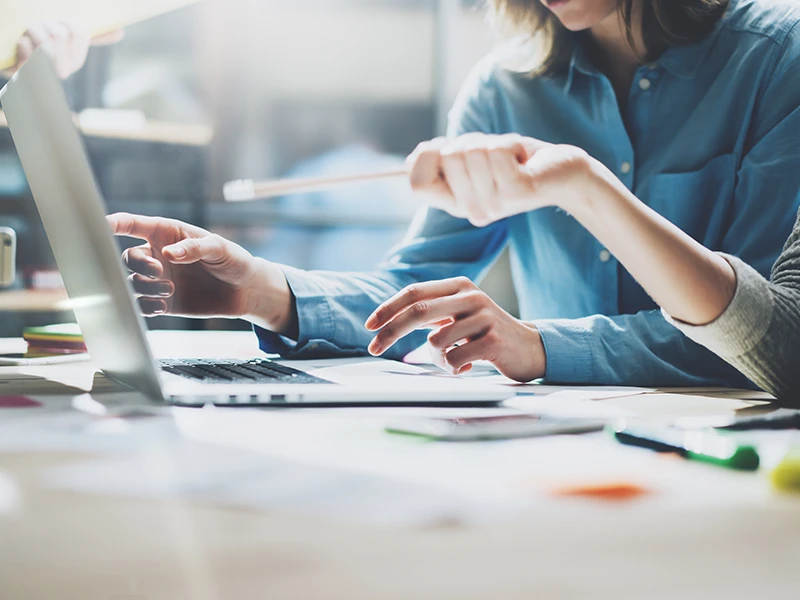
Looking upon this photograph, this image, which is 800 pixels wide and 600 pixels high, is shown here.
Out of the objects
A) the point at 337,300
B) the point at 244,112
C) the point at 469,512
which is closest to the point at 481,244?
the point at 337,300

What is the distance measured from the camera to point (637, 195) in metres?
1.10

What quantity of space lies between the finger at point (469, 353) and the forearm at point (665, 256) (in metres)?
0.17

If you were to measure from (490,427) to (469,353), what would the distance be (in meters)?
0.29

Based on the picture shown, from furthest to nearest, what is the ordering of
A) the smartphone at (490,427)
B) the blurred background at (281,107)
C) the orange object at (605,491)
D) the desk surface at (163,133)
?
the blurred background at (281,107), the desk surface at (163,133), the smartphone at (490,427), the orange object at (605,491)

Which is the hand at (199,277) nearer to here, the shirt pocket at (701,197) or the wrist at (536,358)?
the wrist at (536,358)

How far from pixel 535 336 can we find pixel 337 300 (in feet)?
0.96

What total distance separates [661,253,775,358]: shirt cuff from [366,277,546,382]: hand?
0.18 metres

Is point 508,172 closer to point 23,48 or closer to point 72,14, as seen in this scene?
point 23,48

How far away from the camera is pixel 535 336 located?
0.83 meters

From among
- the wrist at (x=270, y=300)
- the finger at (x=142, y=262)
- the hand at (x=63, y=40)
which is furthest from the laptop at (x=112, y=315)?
the hand at (x=63, y=40)

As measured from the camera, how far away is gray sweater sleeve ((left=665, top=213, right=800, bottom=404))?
2.26ft

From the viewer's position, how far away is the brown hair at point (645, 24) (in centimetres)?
109

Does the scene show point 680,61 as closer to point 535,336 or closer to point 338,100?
point 535,336

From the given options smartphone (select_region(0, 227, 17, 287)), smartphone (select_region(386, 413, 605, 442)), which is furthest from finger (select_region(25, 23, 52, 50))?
smartphone (select_region(386, 413, 605, 442))
